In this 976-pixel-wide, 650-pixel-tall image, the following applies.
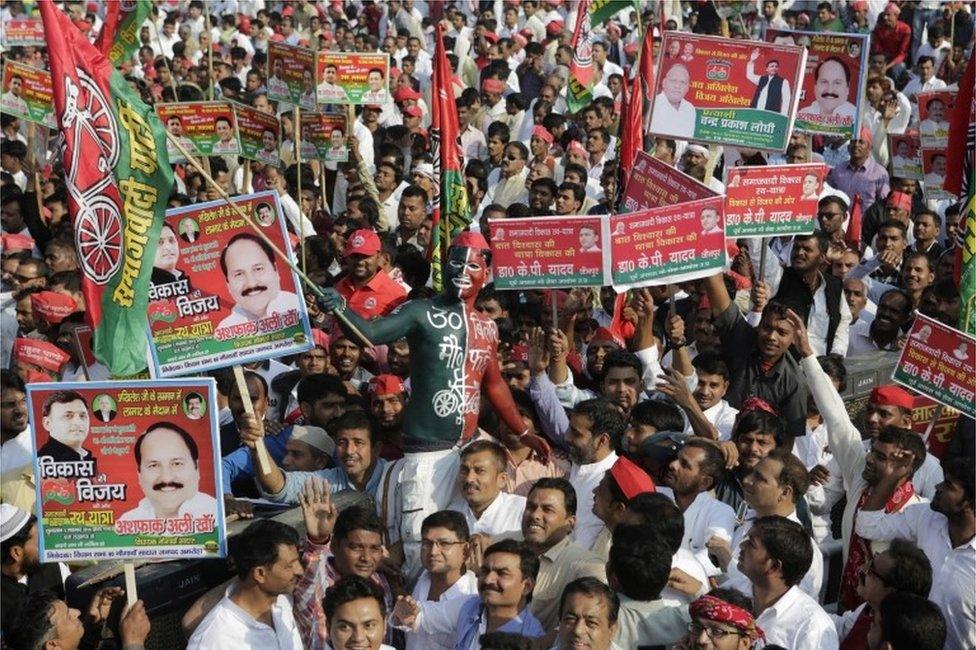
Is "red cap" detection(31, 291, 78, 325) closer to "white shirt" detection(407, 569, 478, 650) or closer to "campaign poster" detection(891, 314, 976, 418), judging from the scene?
"white shirt" detection(407, 569, 478, 650)

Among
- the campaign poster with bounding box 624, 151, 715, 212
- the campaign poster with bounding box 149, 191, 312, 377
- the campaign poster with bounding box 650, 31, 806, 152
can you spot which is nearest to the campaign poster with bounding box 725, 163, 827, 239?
the campaign poster with bounding box 624, 151, 715, 212

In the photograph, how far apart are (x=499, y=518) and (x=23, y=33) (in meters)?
13.7

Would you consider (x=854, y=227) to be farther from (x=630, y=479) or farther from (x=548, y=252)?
(x=630, y=479)

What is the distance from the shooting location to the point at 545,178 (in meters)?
12.7

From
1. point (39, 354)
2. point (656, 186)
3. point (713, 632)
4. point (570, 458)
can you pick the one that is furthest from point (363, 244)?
point (713, 632)

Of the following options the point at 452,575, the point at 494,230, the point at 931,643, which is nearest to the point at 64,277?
the point at 494,230

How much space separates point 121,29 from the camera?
1356 centimetres

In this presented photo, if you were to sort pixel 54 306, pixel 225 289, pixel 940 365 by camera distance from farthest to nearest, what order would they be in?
pixel 54 306 → pixel 225 289 → pixel 940 365

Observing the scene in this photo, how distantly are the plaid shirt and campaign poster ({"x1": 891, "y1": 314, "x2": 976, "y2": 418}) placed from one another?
2557 millimetres

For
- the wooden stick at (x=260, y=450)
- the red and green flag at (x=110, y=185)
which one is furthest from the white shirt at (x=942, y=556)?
the red and green flag at (x=110, y=185)

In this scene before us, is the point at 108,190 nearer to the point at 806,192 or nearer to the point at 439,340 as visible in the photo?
the point at 439,340

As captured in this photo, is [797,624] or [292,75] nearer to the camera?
[797,624]

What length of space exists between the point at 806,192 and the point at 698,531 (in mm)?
3116

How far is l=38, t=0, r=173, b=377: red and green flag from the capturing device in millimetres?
6340
